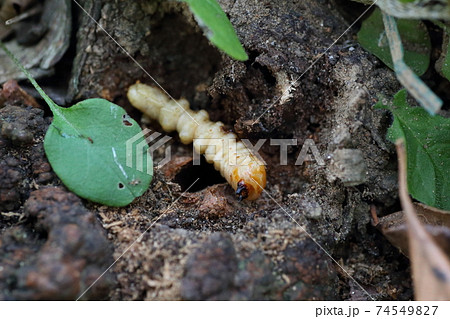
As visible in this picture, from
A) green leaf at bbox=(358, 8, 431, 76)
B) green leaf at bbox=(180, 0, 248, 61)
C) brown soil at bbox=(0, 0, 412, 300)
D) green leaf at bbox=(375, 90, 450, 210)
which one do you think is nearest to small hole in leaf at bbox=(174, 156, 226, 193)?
brown soil at bbox=(0, 0, 412, 300)

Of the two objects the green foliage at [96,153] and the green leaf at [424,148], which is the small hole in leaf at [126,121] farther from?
the green leaf at [424,148]

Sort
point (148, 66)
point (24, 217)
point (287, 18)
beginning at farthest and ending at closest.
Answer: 1. point (148, 66)
2. point (287, 18)
3. point (24, 217)

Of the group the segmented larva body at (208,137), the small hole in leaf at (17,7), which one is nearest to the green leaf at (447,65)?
the segmented larva body at (208,137)

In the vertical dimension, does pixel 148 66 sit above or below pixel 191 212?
above

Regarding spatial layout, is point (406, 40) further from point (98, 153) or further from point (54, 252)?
point (54, 252)

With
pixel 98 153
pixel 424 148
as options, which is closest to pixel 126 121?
pixel 98 153

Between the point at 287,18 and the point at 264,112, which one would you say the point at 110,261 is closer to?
the point at 264,112

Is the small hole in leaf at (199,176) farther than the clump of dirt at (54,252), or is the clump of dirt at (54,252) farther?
the small hole in leaf at (199,176)

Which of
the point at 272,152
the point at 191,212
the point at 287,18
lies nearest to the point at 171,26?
the point at 287,18
